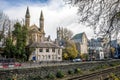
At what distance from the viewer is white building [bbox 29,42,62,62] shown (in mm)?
75062

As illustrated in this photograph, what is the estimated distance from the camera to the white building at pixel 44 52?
75062mm

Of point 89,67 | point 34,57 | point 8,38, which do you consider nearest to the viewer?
point 89,67

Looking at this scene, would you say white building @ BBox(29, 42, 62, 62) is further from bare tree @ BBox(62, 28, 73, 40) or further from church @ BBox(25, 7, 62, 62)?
bare tree @ BBox(62, 28, 73, 40)

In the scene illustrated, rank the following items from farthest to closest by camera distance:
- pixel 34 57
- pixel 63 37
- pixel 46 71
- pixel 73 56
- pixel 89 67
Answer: pixel 63 37 < pixel 73 56 < pixel 34 57 < pixel 89 67 < pixel 46 71

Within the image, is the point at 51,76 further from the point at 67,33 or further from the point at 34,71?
the point at 67,33

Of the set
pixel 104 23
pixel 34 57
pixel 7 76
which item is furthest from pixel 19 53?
pixel 104 23

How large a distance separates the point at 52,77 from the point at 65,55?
52044 mm

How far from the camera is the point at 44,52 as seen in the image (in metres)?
77.1

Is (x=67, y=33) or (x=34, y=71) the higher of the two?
(x=67, y=33)

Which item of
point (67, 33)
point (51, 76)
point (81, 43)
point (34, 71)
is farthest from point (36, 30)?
point (34, 71)

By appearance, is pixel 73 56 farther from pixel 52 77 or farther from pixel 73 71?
pixel 52 77

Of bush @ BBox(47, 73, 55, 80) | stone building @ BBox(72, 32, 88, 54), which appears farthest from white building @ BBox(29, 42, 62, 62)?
bush @ BBox(47, 73, 55, 80)

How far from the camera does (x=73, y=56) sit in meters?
83.4

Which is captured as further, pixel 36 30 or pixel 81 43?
pixel 81 43
